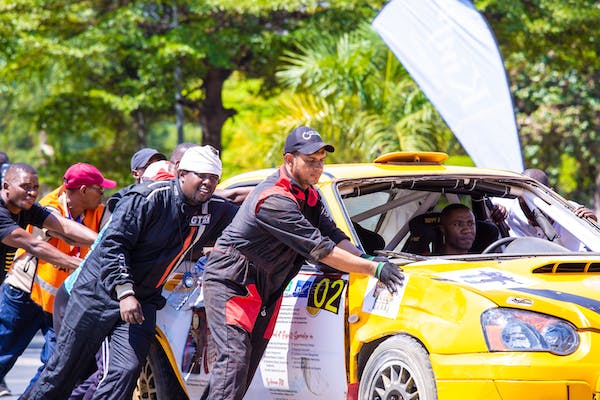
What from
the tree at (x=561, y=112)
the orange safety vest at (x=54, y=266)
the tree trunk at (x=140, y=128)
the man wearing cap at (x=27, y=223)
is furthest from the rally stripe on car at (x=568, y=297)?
the tree trunk at (x=140, y=128)

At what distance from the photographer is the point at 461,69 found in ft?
41.6

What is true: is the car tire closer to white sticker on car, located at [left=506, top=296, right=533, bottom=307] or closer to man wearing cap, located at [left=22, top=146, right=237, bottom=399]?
white sticker on car, located at [left=506, top=296, right=533, bottom=307]

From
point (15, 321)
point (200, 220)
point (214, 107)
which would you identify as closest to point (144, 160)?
point (15, 321)

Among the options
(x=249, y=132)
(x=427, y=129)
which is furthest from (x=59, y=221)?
(x=249, y=132)

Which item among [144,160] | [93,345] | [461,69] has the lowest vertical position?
[93,345]

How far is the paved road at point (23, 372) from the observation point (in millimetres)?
9320

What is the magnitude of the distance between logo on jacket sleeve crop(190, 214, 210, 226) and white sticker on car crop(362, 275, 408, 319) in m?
1.11

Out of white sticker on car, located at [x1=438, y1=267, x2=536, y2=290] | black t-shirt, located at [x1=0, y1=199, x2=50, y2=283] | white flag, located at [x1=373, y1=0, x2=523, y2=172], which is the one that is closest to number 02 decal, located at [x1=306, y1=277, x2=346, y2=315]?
white sticker on car, located at [x1=438, y1=267, x2=536, y2=290]

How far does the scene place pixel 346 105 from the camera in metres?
18.8

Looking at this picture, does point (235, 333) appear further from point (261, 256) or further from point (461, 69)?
point (461, 69)

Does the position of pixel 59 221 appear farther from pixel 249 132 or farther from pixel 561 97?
pixel 249 132

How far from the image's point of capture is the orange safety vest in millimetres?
7652

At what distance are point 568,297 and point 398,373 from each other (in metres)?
0.87

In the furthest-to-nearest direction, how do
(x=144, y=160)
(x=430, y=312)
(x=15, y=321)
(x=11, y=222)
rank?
1. (x=15, y=321)
2. (x=144, y=160)
3. (x=11, y=222)
4. (x=430, y=312)
